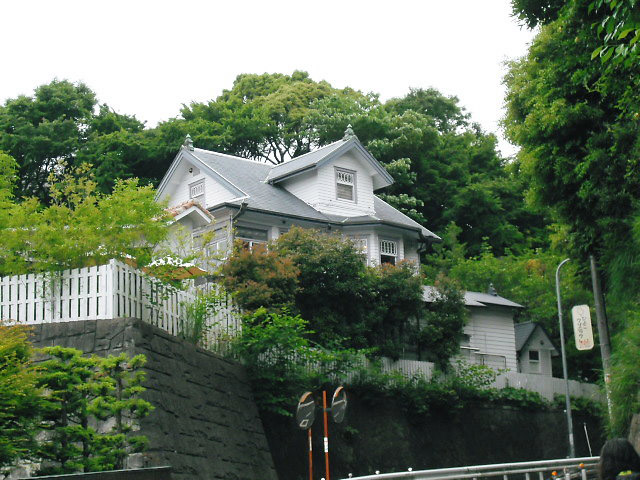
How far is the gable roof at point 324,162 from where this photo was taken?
1364 inches

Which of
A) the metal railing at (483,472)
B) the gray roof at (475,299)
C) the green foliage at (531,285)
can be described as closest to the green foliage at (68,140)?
the green foliage at (531,285)

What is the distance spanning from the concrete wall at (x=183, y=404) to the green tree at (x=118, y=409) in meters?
0.47

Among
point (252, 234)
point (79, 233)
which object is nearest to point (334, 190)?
point (252, 234)

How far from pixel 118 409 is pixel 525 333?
95.9ft

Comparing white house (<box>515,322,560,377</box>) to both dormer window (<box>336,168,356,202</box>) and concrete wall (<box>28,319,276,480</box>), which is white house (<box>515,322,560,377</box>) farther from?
concrete wall (<box>28,319,276,480</box>)

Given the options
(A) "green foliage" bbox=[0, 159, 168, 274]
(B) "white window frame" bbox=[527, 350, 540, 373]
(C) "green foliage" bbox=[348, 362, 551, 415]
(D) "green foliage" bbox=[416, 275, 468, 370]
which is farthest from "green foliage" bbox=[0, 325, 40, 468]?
(B) "white window frame" bbox=[527, 350, 540, 373]

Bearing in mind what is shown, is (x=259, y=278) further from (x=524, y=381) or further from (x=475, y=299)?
(x=475, y=299)

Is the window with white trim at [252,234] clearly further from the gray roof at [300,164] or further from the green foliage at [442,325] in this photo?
the green foliage at [442,325]

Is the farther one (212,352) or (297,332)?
(297,332)

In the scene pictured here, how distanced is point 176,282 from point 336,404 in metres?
4.47

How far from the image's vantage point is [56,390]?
1226 centimetres

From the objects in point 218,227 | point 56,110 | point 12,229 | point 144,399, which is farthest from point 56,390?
point 56,110

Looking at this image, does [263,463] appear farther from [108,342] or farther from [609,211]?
[609,211]

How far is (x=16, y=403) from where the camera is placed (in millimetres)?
11297
